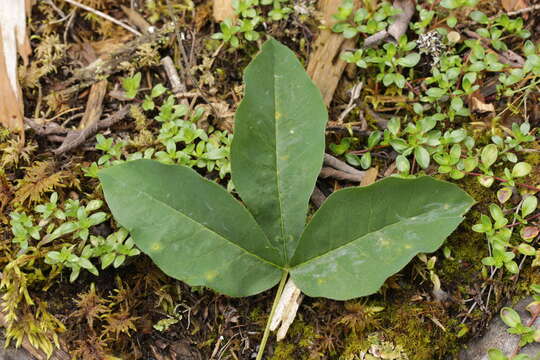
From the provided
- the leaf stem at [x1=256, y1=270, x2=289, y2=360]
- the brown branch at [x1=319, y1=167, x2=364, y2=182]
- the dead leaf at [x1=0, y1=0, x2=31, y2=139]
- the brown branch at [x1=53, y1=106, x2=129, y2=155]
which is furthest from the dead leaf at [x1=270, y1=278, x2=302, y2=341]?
the dead leaf at [x1=0, y1=0, x2=31, y2=139]

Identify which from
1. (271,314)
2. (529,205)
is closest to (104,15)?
(271,314)

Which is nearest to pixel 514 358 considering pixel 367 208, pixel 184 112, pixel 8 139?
pixel 367 208

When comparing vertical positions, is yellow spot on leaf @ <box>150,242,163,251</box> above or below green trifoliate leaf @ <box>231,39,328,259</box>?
below

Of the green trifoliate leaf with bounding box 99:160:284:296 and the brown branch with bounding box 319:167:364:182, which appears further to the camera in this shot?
the brown branch with bounding box 319:167:364:182

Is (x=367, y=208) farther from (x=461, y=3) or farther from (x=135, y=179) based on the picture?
(x=461, y=3)

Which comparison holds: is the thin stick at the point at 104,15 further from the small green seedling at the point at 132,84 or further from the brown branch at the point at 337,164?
the brown branch at the point at 337,164

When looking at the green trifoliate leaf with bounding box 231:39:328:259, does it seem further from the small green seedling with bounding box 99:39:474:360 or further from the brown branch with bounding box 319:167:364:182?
the brown branch with bounding box 319:167:364:182

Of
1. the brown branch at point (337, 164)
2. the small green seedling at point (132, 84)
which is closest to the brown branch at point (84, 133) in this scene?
the small green seedling at point (132, 84)
